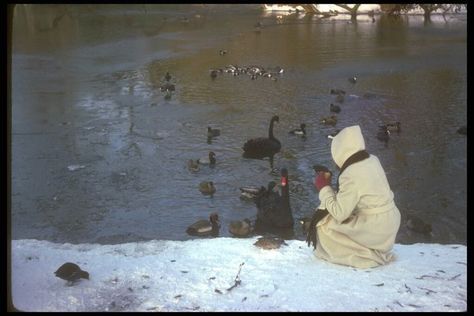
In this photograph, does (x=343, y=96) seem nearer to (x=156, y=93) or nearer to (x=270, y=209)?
(x=156, y=93)

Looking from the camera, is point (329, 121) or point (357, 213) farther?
point (329, 121)

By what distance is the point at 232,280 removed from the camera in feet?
13.5

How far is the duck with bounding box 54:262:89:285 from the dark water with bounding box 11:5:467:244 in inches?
105

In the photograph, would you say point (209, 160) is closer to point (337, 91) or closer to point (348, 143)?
point (348, 143)

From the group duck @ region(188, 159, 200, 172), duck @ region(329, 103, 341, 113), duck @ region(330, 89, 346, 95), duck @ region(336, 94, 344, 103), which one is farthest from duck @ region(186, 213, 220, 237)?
duck @ region(330, 89, 346, 95)

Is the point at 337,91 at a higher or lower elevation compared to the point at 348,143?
higher

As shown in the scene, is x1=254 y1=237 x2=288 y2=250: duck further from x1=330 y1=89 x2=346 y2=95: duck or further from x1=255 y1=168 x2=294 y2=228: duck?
x1=330 y1=89 x2=346 y2=95: duck

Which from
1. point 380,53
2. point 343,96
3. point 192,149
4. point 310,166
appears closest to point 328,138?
point 310,166

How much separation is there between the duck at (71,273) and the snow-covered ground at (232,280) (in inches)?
2.4

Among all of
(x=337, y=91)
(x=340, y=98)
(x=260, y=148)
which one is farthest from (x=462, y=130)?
(x=337, y=91)

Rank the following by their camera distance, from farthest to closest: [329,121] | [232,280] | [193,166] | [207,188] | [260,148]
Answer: [329,121] < [260,148] < [193,166] < [207,188] < [232,280]

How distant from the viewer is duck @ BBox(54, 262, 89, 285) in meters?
4.16

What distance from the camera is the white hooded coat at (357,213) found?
13.5 feet

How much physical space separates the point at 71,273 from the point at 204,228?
9.32 feet
